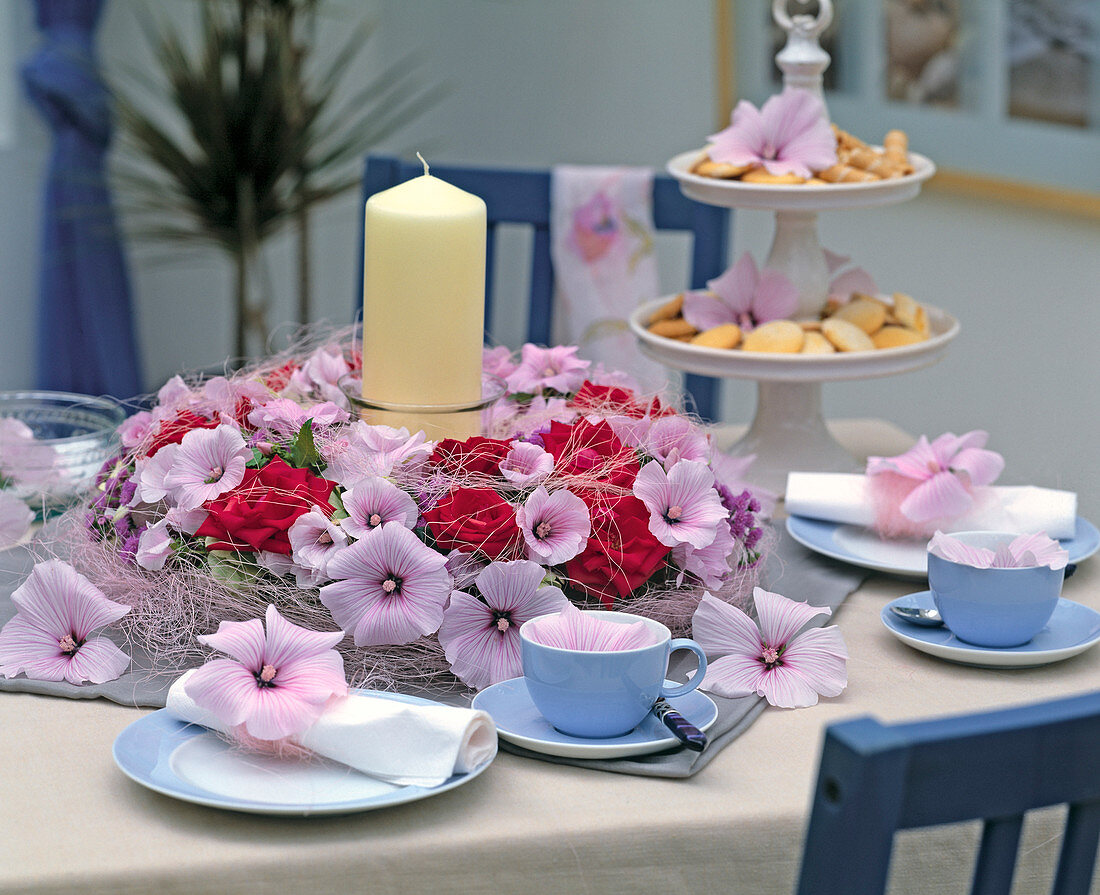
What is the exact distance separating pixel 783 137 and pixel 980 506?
1.27 feet

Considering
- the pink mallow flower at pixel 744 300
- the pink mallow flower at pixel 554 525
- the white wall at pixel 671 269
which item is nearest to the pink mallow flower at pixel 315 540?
the pink mallow flower at pixel 554 525

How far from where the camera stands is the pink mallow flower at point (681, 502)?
79 cm

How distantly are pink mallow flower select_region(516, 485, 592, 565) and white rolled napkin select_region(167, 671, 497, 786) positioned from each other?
143mm

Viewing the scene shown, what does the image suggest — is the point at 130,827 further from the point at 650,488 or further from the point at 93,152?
the point at 93,152

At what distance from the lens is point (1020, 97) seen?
6.03 ft

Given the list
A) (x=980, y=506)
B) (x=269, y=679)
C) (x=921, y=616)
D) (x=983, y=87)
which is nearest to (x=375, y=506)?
(x=269, y=679)

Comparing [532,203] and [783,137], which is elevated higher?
[783,137]

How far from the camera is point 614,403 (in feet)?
3.22

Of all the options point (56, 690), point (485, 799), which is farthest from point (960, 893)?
point (56, 690)

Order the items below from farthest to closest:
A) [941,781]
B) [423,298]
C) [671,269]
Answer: [671,269], [423,298], [941,781]

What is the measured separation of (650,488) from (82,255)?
2365mm

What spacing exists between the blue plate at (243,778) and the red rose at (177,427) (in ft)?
0.79

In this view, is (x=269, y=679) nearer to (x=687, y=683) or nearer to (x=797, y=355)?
(x=687, y=683)

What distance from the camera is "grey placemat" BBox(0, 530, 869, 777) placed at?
668 mm
